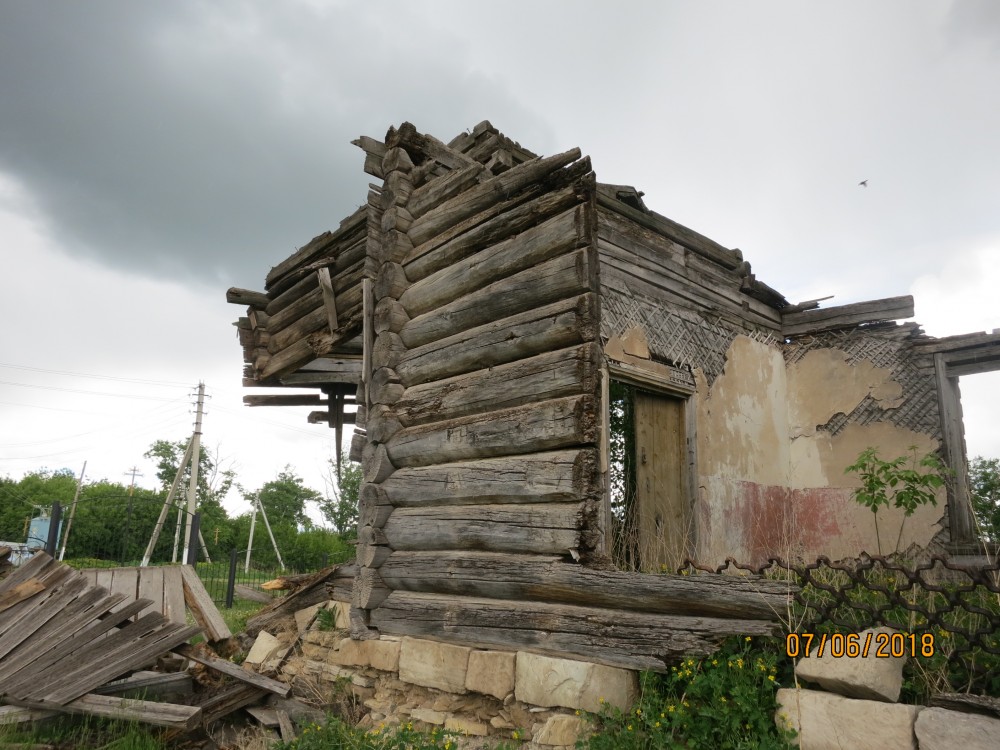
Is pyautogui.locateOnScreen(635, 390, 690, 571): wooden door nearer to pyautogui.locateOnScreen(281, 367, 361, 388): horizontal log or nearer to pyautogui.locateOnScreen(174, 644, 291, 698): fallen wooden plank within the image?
pyautogui.locateOnScreen(281, 367, 361, 388): horizontal log

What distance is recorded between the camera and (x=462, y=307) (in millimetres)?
5133

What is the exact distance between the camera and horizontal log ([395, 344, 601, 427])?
13.6 feet

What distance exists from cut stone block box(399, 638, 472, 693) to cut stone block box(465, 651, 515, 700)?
0.09m

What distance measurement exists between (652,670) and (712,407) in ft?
19.1

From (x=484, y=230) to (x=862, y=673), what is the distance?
3660 mm

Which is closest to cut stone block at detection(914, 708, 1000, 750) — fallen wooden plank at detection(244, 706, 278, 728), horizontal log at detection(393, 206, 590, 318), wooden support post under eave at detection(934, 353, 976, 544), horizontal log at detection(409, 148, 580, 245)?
horizontal log at detection(393, 206, 590, 318)

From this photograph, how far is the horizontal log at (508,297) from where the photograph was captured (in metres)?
4.29

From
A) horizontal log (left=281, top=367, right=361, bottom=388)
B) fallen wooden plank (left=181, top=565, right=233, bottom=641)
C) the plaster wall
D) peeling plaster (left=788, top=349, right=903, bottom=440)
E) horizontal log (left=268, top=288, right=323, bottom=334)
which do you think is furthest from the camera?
peeling plaster (left=788, top=349, right=903, bottom=440)

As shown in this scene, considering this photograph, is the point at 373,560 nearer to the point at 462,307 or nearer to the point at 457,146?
the point at 462,307

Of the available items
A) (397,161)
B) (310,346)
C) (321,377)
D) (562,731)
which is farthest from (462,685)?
(321,377)

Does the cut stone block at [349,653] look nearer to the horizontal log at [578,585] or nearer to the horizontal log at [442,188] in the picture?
the horizontal log at [578,585]

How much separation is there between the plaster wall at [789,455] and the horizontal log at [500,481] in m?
4.25

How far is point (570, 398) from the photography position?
13.7ft

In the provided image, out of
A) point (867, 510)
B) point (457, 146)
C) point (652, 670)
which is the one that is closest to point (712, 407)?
point (867, 510)
